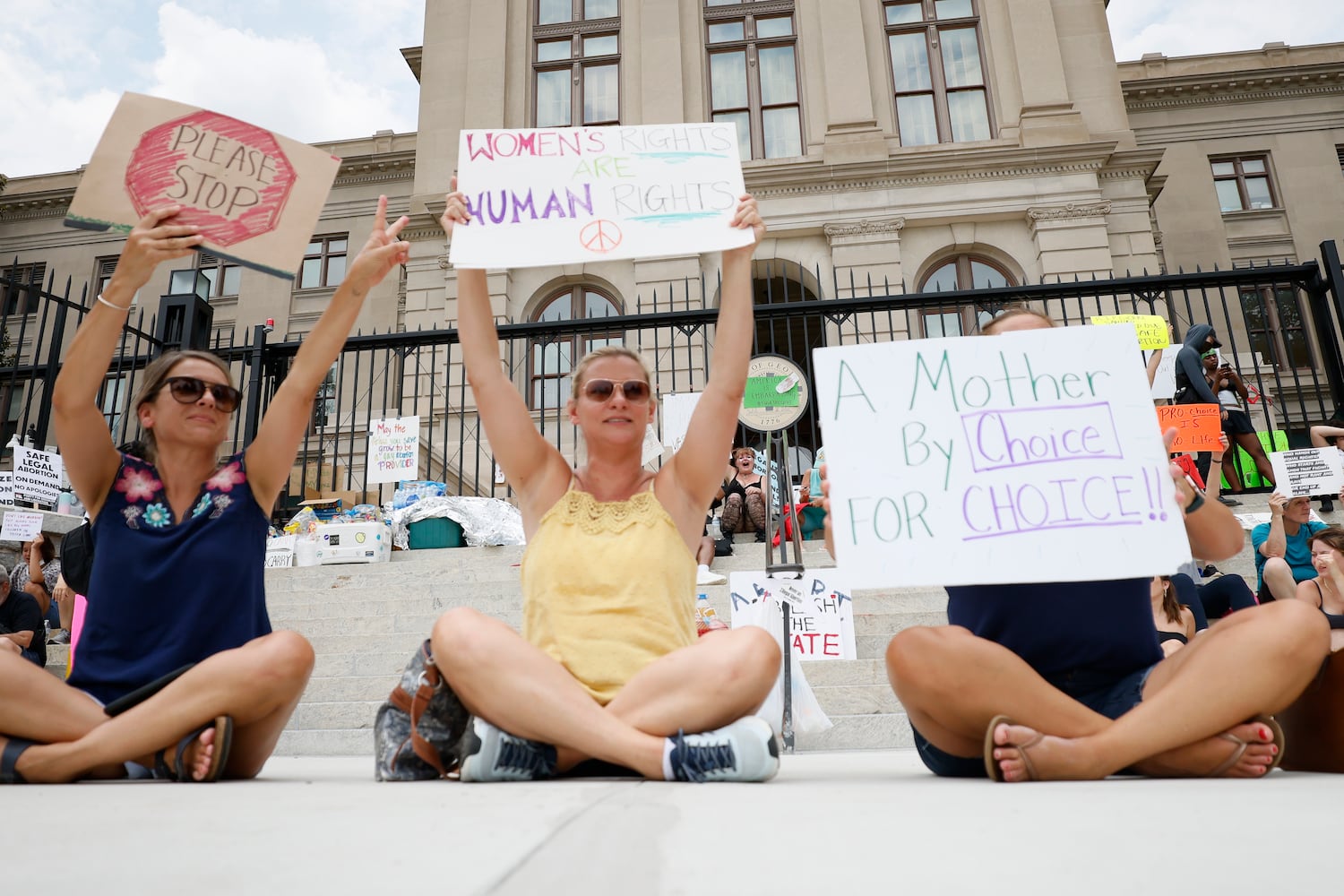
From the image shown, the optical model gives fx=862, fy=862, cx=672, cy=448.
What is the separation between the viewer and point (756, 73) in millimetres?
16234

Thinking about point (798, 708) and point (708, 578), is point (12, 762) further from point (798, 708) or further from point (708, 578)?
point (708, 578)

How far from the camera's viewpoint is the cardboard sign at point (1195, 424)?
564 cm

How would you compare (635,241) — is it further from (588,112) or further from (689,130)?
(588,112)

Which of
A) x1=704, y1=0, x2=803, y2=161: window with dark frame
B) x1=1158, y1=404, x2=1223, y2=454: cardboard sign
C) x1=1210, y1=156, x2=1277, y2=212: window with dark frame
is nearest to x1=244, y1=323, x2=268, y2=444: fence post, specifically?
x1=1158, y1=404, x2=1223, y2=454: cardboard sign

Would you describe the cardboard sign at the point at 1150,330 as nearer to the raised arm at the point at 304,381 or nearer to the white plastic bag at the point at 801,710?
the white plastic bag at the point at 801,710

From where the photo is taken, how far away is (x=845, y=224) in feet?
48.5

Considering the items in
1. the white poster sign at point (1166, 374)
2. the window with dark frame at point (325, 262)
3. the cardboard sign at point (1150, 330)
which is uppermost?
the window with dark frame at point (325, 262)

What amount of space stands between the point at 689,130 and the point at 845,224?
12.7 meters

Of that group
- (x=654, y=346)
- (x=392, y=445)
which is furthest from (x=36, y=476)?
(x=654, y=346)

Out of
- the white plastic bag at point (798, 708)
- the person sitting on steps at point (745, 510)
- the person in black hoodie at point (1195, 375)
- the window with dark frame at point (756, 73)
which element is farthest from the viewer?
the window with dark frame at point (756, 73)

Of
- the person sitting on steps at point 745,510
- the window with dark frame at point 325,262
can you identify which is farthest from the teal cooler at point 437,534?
the window with dark frame at point 325,262

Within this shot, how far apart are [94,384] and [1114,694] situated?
267 cm

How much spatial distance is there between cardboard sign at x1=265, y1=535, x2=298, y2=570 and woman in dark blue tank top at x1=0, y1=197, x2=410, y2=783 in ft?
14.7

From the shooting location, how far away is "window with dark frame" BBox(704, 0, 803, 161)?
1599 cm
